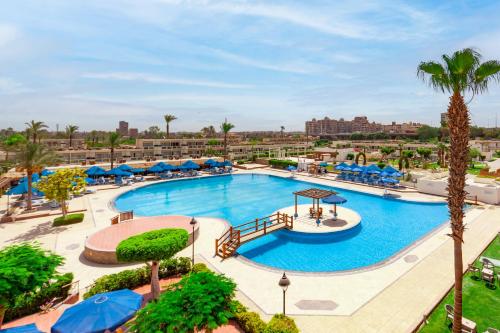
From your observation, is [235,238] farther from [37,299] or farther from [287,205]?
[287,205]

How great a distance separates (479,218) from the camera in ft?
62.6

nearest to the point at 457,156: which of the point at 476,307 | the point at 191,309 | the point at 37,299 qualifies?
the point at 476,307

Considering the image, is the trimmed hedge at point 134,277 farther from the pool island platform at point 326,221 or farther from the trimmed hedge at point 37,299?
the pool island platform at point 326,221

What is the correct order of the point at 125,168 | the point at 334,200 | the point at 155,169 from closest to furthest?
the point at 334,200, the point at 125,168, the point at 155,169

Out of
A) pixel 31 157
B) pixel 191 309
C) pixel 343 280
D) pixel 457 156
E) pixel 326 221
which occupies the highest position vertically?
pixel 457 156

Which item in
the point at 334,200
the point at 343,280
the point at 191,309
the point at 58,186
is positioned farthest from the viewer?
the point at 334,200

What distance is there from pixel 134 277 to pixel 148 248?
131 inches

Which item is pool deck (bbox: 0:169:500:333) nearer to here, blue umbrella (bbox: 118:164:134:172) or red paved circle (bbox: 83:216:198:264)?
red paved circle (bbox: 83:216:198:264)

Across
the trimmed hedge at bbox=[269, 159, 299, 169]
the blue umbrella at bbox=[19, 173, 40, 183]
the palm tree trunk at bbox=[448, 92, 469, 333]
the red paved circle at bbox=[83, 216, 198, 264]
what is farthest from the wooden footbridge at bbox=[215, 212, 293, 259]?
the trimmed hedge at bbox=[269, 159, 299, 169]

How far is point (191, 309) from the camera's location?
18.0ft

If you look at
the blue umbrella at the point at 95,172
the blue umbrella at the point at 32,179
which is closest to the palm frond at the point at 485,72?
the blue umbrella at the point at 32,179

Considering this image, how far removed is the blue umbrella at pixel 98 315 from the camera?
6.48m

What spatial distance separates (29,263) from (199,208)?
17735 mm

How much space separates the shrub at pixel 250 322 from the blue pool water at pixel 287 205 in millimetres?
5353
